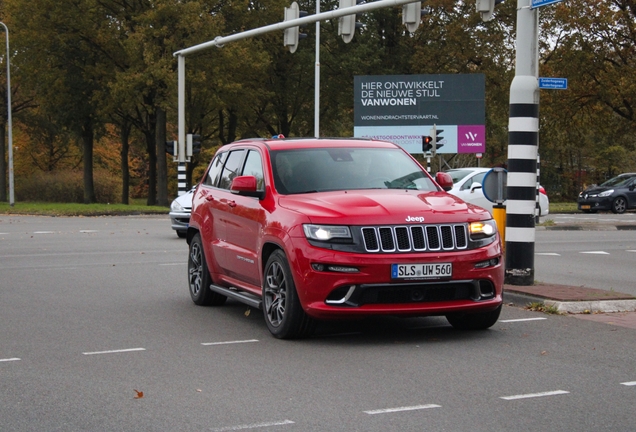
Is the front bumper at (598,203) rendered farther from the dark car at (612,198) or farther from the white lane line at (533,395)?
the white lane line at (533,395)

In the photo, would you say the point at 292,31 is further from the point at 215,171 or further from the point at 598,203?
the point at 598,203

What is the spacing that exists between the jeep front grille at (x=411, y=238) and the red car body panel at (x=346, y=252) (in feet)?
0.14

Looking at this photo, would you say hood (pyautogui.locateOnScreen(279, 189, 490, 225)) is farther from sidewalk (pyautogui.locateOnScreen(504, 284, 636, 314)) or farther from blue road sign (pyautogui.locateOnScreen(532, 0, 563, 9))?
blue road sign (pyautogui.locateOnScreen(532, 0, 563, 9))

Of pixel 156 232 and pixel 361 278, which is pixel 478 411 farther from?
pixel 156 232

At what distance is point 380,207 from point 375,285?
71 centimetres

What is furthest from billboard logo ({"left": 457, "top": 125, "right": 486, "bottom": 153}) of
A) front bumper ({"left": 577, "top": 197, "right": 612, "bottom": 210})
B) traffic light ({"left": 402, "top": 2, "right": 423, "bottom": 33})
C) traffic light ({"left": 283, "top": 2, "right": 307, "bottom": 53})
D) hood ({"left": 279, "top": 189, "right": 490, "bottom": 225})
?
hood ({"left": 279, "top": 189, "right": 490, "bottom": 225})

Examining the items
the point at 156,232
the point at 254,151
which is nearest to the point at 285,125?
the point at 156,232

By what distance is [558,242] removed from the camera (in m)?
22.0

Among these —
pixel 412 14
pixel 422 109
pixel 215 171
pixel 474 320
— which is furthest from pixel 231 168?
pixel 422 109

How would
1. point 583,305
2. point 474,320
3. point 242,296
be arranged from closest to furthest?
point 474,320 < point 242,296 < point 583,305

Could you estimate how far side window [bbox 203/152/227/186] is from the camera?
11078 mm

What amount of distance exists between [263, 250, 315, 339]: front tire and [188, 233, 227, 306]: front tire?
6.71 ft

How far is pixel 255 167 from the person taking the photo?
9906 millimetres

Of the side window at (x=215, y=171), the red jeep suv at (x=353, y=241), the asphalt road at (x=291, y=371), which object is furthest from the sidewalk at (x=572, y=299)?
the side window at (x=215, y=171)
